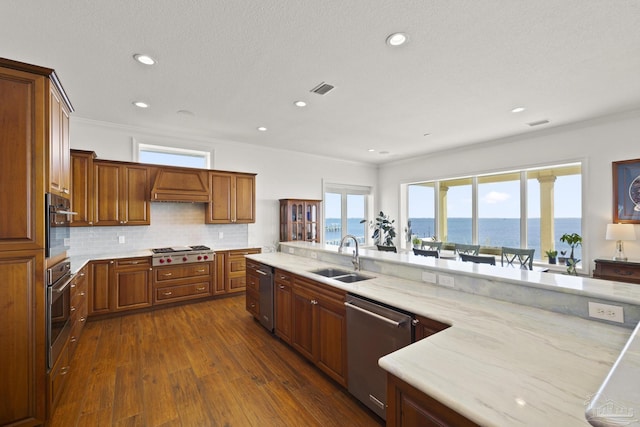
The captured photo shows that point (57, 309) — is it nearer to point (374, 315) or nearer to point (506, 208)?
point (374, 315)

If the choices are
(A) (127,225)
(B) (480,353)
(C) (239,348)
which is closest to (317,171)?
(A) (127,225)

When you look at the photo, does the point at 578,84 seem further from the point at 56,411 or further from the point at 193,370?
the point at 56,411

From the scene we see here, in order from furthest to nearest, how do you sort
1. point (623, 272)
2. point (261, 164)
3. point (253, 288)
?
point (261, 164) < point (253, 288) < point (623, 272)

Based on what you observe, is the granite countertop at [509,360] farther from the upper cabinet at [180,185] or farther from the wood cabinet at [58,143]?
the upper cabinet at [180,185]

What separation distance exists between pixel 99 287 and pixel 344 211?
5.27m

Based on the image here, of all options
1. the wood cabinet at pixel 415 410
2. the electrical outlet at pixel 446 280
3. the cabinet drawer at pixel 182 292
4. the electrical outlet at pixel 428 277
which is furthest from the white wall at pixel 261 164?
the wood cabinet at pixel 415 410

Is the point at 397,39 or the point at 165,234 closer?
the point at 397,39

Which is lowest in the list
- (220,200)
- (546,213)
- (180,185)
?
(546,213)

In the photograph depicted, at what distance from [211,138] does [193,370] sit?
397cm

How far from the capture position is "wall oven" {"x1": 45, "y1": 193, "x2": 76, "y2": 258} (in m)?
1.90

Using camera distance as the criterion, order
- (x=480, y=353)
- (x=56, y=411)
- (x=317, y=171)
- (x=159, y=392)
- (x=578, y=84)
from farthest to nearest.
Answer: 1. (x=317, y=171)
2. (x=578, y=84)
3. (x=159, y=392)
4. (x=56, y=411)
5. (x=480, y=353)

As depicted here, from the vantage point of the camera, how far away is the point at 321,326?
253 cm

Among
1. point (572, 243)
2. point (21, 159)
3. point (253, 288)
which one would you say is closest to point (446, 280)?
point (253, 288)

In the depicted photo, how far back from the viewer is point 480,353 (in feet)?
4.07
